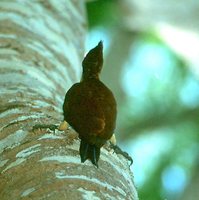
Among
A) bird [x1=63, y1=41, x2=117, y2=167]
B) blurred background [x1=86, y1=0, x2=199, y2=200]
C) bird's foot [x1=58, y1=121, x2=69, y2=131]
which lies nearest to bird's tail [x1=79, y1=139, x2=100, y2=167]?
bird [x1=63, y1=41, x2=117, y2=167]

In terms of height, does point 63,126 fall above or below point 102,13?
below

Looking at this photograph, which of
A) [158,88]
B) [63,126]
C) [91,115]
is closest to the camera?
[91,115]

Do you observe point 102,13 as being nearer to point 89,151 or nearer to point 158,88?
point 158,88

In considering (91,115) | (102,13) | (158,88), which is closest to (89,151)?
(91,115)

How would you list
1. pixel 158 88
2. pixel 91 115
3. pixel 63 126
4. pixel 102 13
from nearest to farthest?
pixel 91 115 → pixel 63 126 → pixel 102 13 → pixel 158 88

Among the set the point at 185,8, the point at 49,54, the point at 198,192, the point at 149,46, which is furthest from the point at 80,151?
the point at 149,46

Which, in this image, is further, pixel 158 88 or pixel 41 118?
pixel 158 88

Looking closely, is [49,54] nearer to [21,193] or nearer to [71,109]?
[71,109]

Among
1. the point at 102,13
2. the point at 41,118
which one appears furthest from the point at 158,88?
the point at 41,118
